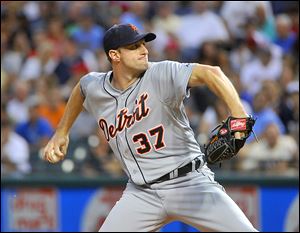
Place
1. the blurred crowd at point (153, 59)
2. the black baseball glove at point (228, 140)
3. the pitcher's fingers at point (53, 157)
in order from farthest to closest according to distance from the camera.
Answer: the blurred crowd at point (153, 59), the pitcher's fingers at point (53, 157), the black baseball glove at point (228, 140)

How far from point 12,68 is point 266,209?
4.62 m

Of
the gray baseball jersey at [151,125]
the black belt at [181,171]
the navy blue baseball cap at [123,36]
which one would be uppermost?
the navy blue baseball cap at [123,36]

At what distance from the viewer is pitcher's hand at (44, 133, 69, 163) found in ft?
17.9

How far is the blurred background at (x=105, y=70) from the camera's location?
8086 mm

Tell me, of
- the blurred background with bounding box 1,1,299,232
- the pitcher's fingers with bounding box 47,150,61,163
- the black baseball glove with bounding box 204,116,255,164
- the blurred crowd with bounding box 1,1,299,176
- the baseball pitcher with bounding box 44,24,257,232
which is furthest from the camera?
the blurred crowd with bounding box 1,1,299,176

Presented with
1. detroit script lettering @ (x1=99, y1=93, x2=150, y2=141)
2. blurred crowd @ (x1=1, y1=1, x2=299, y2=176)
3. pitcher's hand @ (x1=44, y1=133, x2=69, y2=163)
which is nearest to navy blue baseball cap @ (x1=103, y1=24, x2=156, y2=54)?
detroit script lettering @ (x1=99, y1=93, x2=150, y2=141)

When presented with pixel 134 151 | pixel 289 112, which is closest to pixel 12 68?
pixel 289 112

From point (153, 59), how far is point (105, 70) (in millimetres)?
665

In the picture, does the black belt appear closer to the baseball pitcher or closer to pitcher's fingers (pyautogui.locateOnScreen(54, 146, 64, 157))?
the baseball pitcher

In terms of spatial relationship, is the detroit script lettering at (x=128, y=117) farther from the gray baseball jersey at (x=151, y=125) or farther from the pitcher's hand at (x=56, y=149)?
the pitcher's hand at (x=56, y=149)

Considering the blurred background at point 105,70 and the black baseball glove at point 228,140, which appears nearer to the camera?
the black baseball glove at point 228,140

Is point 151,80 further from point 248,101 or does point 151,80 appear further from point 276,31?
point 276,31

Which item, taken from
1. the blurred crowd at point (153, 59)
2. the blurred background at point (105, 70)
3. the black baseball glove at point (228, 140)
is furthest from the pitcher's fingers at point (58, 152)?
the blurred crowd at point (153, 59)

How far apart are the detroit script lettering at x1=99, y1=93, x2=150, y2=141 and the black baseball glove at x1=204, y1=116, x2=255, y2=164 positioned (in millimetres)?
559
